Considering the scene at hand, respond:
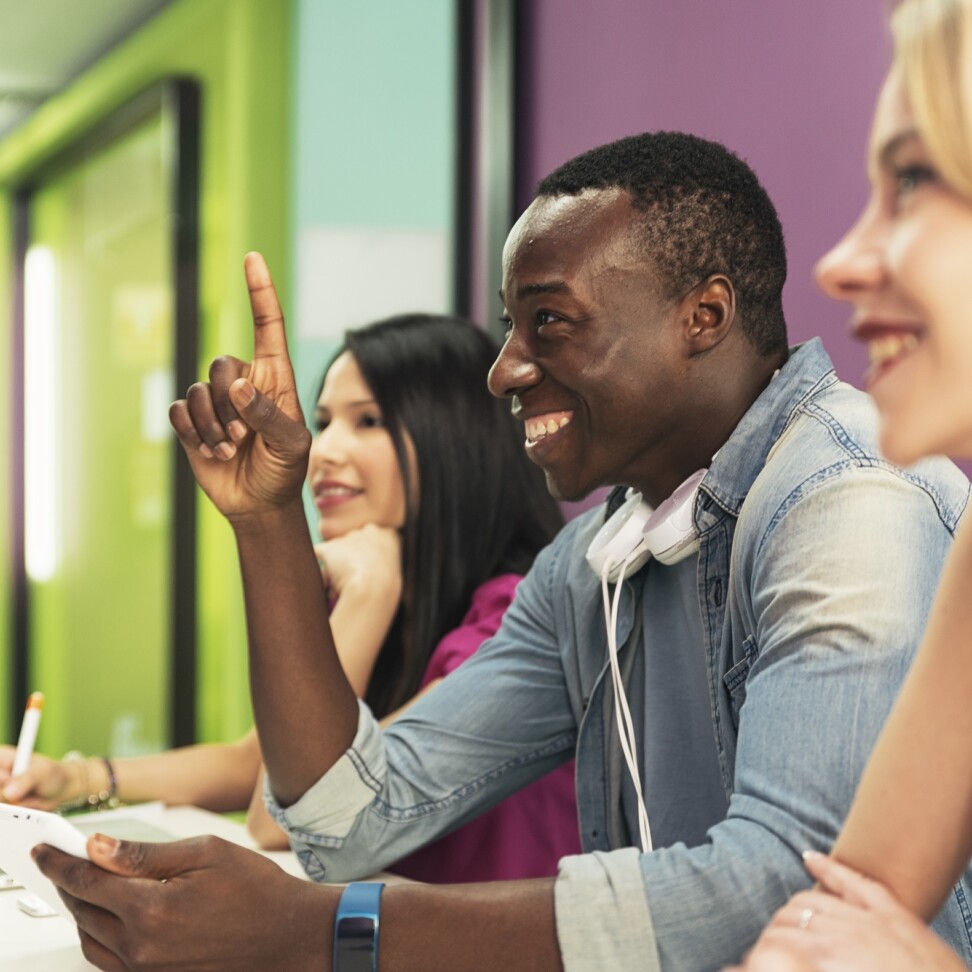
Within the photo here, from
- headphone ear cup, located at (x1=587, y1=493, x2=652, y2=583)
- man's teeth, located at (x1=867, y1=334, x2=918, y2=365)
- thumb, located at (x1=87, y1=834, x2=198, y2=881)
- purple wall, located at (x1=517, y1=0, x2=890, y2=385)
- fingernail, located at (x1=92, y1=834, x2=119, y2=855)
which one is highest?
purple wall, located at (x1=517, y1=0, x2=890, y2=385)

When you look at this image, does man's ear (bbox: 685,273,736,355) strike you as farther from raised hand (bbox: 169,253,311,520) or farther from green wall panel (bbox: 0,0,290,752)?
green wall panel (bbox: 0,0,290,752)

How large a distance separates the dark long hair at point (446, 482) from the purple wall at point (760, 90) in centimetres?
47

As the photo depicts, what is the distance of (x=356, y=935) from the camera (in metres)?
1.01

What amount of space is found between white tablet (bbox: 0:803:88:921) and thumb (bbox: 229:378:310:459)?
434 millimetres

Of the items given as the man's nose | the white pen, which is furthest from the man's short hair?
the white pen

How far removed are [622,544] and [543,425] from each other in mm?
147

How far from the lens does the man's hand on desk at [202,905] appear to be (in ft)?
3.35

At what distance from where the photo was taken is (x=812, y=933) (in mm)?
823

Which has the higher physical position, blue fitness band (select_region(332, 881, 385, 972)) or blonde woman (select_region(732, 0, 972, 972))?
blonde woman (select_region(732, 0, 972, 972))

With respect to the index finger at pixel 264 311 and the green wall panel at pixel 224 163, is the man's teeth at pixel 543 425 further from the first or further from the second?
the green wall panel at pixel 224 163

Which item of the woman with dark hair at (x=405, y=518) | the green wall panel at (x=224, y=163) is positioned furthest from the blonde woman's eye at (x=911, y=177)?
the green wall panel at (x=224, y=163)

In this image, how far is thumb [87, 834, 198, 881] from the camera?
104 cm

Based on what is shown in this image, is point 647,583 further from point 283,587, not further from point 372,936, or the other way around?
point 372,936

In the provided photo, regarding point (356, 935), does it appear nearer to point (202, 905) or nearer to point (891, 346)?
point (202, 905)
